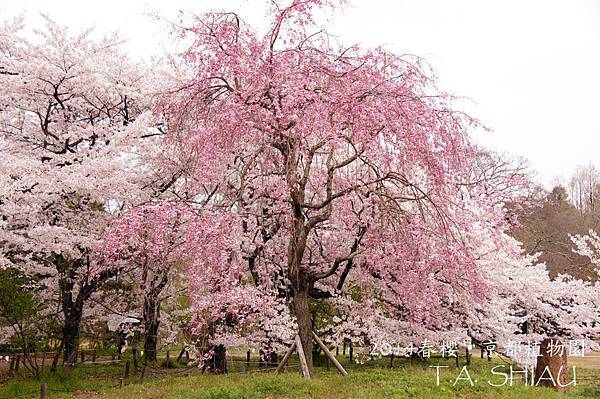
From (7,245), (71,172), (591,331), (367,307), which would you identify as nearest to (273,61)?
(71,172)

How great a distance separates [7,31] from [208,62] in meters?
6.45

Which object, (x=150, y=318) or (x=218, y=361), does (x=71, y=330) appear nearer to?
(x=150, y=318)

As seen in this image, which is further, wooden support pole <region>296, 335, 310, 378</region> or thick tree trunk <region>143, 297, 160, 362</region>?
thick tree trunk <region>143, 297, 160, 362</region>

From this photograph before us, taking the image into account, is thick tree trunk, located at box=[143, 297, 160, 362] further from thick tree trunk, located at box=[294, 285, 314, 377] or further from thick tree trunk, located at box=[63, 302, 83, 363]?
thick tree trunk, located at box=[294, 285, 314, 377]

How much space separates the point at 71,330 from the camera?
11.7 m

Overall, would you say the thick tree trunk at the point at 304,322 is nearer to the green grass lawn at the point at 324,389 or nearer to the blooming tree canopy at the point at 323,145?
the blooming tree canopy at the point at 323,145

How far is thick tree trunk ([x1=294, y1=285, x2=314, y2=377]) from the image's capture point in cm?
884

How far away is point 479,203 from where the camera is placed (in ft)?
27.0

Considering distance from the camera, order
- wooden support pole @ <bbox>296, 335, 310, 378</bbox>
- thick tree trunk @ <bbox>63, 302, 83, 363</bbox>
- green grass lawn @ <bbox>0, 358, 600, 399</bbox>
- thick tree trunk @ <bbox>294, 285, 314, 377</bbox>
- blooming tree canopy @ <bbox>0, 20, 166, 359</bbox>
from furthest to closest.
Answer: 1. thick tree trunk @ <bbox>63, 302, 83, 363</bbox>
2. blooming tree canopy @ <bbox>0, 20, 166, 359</bbox>
3. thick tree trunk @ <bbox>294, 285, 314, 377</bbox>
4. wooden support pole @ <bbox>296, 335, 310, 378</bbox>
5. green grass lawn @ <bbox>0, 358, 600, 399</bbox>

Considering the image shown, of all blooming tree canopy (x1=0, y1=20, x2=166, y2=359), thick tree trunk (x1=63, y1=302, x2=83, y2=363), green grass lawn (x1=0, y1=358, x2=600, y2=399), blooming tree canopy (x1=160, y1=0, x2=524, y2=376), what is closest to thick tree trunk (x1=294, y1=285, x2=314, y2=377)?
blooming tree canopy (x1=160, y1=0, x2=524, y2=376)

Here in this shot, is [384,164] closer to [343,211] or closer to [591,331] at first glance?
[343,211]

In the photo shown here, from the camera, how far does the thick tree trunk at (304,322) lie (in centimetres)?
884

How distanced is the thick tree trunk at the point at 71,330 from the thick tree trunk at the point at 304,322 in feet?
18.4

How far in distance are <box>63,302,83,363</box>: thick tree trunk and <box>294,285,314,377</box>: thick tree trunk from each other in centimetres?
562
